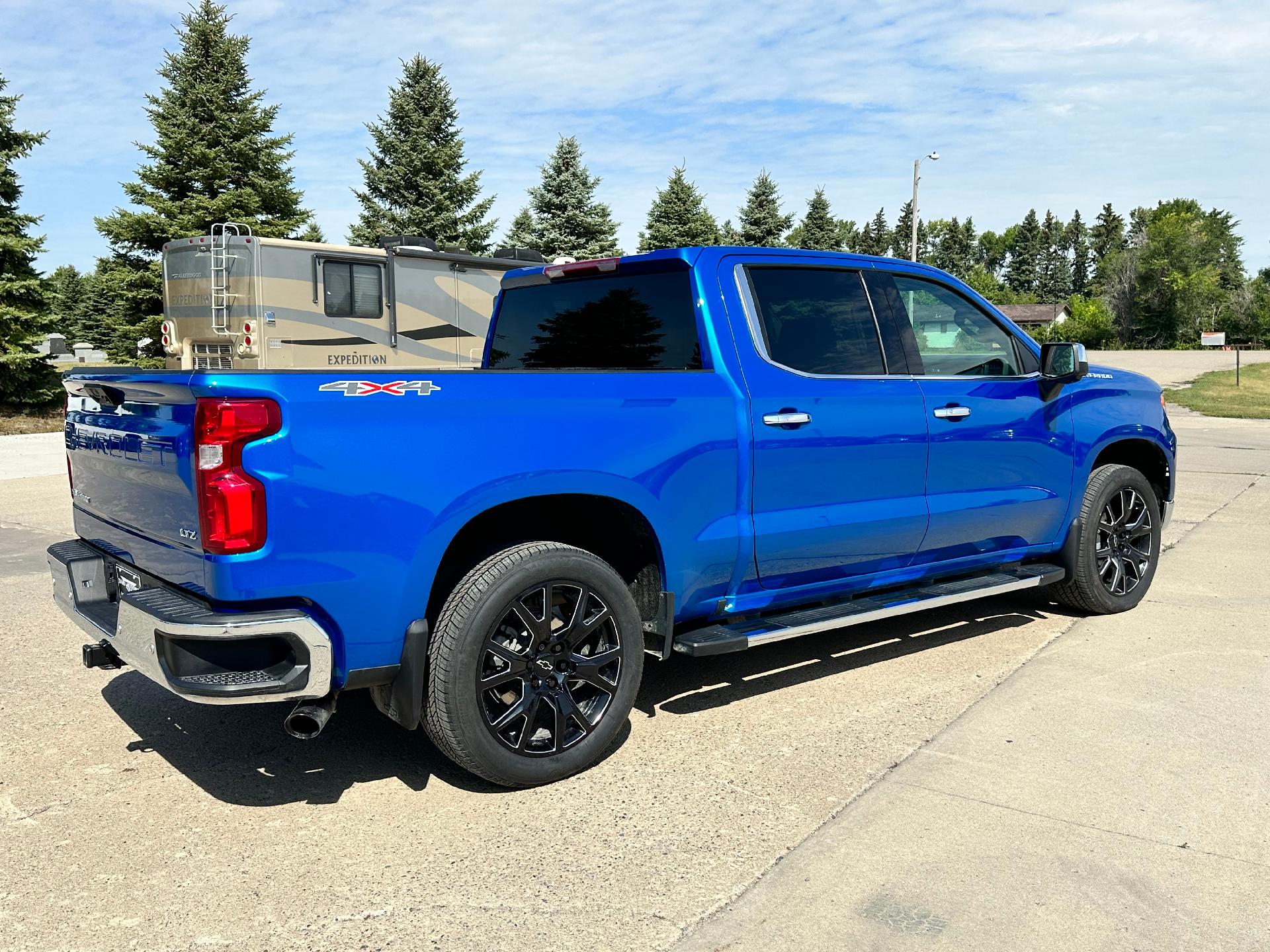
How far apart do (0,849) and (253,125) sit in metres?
25.8

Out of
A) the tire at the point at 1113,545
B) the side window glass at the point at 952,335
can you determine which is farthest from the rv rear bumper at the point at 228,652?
the tire at the point at 1113,545

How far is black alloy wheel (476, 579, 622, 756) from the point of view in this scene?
3707 millimetres

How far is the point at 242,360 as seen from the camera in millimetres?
14617

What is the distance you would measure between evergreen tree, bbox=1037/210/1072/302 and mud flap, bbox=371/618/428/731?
159m

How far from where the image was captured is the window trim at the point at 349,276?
1459 centimetres

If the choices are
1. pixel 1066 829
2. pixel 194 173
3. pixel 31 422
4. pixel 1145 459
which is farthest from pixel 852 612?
pixel 194 173

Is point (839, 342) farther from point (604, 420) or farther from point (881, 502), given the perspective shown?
point (604, 420)

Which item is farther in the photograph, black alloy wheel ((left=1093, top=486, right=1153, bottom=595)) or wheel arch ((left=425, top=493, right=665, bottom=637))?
black alloy wheel ((left=1093, top=486, right=1153, bottom=595))

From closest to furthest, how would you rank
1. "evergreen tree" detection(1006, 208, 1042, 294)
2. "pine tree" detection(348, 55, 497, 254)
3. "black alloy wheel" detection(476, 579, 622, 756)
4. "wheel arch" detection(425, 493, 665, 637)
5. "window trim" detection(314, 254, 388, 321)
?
"black alloy wheel" detection(476, 579, 622, 756) < "wheel arch" detection(425, 493, 665, 637) < "window trim" detection(314, 254, 388, 321) < "pine tree" detection(348, 55, 497, 254) < "evergreen tree" detection(1006, 208, 1042, 294)

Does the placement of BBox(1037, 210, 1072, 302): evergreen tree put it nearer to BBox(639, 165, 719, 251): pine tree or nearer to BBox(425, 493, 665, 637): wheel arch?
BBox(639, 165, 719, 251): pine tree

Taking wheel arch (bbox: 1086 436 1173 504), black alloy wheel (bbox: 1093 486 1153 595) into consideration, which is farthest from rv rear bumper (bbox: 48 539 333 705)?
wheel arch (bbox: 1086 436 1173 504)

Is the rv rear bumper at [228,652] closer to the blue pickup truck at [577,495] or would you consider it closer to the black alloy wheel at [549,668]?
the blue pickup truck at [577,495]

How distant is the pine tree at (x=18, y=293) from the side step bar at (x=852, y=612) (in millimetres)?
19164

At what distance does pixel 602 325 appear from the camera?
4.93m
